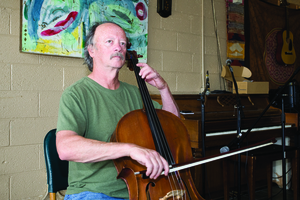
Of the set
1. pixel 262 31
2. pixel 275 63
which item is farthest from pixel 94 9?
pixel 275 63

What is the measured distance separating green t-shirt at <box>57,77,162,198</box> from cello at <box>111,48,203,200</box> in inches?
5.4

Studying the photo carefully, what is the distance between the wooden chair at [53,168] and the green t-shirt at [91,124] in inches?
9.0

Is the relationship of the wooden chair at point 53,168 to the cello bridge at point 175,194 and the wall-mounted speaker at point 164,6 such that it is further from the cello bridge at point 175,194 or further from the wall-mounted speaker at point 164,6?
the wall-mounted speaker at point 164,6

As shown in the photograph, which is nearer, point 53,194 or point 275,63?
point 53,194

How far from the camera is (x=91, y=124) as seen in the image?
117 cm

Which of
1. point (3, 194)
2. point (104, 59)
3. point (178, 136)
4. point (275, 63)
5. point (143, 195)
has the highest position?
point (275, 63)

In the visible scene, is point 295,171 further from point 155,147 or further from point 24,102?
point 24,102

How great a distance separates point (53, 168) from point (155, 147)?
616 millimetres

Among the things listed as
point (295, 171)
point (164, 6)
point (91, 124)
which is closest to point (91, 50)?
point (91, 124)

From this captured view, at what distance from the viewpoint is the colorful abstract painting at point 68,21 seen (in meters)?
1.98

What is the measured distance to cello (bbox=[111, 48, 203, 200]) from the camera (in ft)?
3.20

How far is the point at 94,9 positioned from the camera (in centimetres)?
224

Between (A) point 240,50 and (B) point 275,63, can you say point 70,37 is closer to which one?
(A) point 240,50

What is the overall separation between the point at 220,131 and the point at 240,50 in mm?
1415
